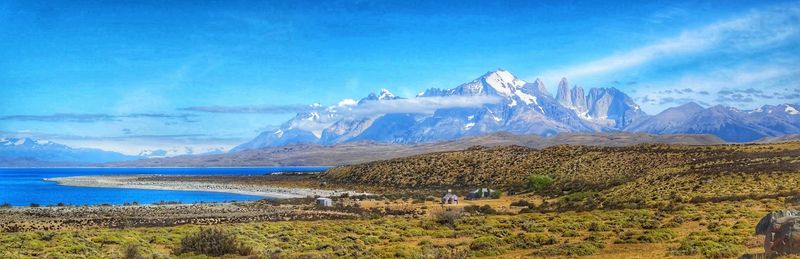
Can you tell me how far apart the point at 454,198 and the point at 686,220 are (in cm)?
2853

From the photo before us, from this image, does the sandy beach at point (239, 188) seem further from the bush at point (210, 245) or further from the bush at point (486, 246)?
the bush at point (210, 245)

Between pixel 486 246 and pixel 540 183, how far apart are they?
160 ft

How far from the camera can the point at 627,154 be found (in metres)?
86.1

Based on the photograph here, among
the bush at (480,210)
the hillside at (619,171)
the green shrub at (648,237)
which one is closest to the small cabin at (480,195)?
the hillside at (619,171)

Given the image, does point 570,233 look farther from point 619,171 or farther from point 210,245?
point 619,171

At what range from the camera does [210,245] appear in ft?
86.2

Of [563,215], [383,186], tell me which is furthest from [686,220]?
[383,186]

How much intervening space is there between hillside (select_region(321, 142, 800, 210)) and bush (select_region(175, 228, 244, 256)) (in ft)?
108

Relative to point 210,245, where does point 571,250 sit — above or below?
below

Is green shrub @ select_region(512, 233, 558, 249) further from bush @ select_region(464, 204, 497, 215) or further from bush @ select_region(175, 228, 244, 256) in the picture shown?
bush @ select_region(464, 204, 497, 215)

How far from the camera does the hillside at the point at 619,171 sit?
5303cm

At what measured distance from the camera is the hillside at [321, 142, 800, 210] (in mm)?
53031

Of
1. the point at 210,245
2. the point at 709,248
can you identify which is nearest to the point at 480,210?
the point at 709,248

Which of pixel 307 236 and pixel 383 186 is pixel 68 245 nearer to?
pixel 307 236
